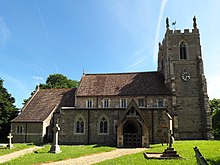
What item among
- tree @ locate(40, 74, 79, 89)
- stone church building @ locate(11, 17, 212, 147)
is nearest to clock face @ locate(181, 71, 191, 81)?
stone church building @ locate(11, 17, 212, 147)

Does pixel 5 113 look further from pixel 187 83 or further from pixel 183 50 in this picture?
pixel 183 50

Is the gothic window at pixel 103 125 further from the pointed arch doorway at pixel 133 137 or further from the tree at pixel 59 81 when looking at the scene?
the tree at pixel 59 81

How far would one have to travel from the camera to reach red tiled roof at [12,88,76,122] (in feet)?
119

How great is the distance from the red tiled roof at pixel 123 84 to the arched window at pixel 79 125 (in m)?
7.54

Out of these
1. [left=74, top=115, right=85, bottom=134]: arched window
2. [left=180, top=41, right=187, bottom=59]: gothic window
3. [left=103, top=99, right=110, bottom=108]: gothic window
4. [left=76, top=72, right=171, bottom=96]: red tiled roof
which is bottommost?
[left=74, top=115, right=85, bottom=134]: arched window

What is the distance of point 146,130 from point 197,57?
1867cm

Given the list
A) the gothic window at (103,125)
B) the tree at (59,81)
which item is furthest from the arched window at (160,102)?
the tree at (59,81)

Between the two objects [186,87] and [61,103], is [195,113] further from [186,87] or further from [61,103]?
[61,103]

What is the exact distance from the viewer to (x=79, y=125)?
31.0 m

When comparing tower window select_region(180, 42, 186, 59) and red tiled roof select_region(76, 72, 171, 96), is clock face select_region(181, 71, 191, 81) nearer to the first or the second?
tower window select_region(180, 42, 186, 59)

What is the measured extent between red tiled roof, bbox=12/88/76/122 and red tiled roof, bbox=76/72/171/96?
330cm

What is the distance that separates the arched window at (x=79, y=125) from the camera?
30797mm

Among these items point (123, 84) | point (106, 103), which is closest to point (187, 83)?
point (123, 84)

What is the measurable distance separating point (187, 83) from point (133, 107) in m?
14.0
